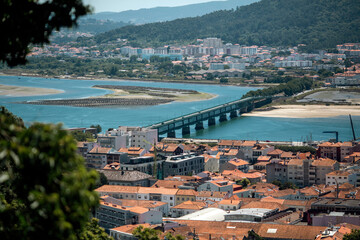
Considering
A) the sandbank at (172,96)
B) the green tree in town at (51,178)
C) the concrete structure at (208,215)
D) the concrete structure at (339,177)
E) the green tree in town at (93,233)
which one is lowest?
the sandbank at (172,96)

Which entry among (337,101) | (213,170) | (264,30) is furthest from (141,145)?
(264,30)

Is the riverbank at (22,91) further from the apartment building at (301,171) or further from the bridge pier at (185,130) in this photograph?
the apartment building at (301,171)

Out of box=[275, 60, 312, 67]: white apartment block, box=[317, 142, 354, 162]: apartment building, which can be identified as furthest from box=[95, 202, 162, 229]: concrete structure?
box=[275, 60, 312, 67]: white apartment block

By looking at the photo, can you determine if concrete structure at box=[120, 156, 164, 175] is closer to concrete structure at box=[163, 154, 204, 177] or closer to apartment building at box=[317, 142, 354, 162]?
concrete structure at box=[163, 154, 204, 177]

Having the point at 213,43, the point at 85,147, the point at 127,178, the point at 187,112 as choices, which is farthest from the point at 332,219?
the point at 213,43

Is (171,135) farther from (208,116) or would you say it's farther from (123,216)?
(123,216)

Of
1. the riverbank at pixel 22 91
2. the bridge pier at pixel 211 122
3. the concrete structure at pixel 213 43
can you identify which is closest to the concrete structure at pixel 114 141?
the bridge pier at pixel 211 122
